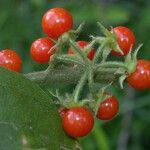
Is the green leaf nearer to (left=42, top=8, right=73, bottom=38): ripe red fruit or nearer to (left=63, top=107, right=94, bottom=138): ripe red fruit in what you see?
(left=63, top=107, right=94, bottom=138): ripe red fruit

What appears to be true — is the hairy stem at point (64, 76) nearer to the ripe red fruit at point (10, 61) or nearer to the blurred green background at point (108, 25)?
the ripe red fruit at point (10, 61)

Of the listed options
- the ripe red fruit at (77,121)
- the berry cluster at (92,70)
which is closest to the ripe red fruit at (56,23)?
the berry cluster at (92,70)

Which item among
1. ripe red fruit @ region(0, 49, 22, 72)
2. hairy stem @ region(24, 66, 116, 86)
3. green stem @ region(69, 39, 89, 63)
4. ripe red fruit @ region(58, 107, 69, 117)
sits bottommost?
ripe red fruit @ region(58, 107, 69, 117)

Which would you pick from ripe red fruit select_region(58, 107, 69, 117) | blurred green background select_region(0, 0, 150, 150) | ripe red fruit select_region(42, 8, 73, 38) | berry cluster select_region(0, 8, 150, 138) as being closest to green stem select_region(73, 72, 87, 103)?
berry cluster select_region(0, 8, 150, 138)

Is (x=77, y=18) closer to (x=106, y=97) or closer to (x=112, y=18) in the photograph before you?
(x=112, y=18)

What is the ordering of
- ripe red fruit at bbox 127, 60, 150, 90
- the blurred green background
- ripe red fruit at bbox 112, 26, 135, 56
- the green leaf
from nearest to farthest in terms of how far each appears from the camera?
the green leaf
ripe red fruit at bbox 127, 60, 150, 90
ripe red fruit at bbox 112, 26, 135, 56
the blurred green background

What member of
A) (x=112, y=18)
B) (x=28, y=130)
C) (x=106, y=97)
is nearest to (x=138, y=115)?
(x=112, y=18)
